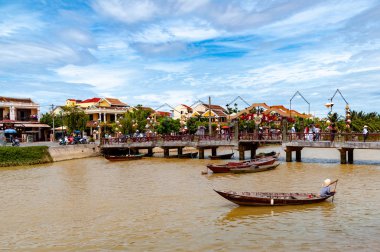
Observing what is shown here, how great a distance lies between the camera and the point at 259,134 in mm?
36750

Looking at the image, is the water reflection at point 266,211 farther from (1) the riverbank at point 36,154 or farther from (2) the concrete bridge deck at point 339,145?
(1) the riverbank at point 36,154

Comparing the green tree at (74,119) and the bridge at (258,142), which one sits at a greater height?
the green tree at (74,119)

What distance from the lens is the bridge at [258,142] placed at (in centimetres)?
3194

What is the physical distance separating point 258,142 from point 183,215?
21.8m

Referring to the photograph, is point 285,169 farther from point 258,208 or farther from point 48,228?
point 48,228

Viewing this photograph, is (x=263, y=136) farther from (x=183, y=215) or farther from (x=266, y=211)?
(x=183, y=215)

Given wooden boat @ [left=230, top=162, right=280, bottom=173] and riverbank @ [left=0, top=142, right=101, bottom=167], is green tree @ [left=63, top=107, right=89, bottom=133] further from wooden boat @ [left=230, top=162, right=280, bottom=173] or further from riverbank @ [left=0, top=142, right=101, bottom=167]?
wooden boat @ [left=230, top=162, right=280, bottom=173]

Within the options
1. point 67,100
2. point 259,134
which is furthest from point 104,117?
point 259,134

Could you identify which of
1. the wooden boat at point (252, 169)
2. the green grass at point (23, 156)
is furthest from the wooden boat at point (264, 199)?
the green grass at point (23, 156)

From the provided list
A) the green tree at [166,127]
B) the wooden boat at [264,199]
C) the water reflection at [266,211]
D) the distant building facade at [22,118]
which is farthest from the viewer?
the green tree at [166,127]

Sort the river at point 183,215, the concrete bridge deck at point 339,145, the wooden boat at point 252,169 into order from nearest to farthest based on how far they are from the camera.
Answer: the river at point 183,215 → the wooden boat at point 252,169 → the concrete bridge deck at point 339,145

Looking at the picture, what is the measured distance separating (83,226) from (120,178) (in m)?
13.7

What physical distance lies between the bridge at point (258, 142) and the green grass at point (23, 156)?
27.3ft

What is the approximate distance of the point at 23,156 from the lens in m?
39.8
